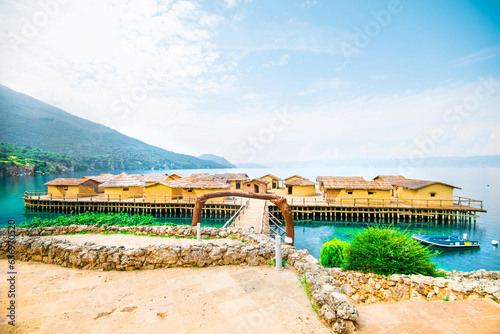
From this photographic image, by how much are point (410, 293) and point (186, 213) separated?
92.1 feet

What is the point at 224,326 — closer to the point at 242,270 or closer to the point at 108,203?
the point at 242,270

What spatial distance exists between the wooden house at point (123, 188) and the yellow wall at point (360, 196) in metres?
29.2

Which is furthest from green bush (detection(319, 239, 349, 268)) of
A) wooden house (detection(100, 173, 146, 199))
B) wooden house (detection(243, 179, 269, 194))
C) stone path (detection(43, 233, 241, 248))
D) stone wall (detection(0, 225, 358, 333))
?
wooden house (detection(100, 173, 146, 199))

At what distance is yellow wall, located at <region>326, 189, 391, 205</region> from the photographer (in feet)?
98.5

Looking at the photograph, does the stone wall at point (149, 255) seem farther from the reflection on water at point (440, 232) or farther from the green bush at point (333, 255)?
the reflection on water at point (440, 232)

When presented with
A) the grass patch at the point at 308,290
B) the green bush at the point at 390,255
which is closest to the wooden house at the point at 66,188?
the grass patch at the point at 308,290

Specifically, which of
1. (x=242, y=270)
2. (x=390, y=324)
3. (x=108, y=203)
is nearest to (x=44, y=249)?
(x=242, y=270)

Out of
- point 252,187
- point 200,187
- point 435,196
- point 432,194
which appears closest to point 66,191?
point 200,187

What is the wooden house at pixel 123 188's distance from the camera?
3400 centimetres

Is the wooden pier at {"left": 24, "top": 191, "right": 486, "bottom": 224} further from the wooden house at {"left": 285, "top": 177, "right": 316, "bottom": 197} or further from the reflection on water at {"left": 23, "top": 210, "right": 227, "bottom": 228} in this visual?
the wooden house at {"left": 285, "top": 177, "right": 316, "bottom": 197}

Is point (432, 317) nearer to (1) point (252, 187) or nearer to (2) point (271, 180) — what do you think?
(1) point (252, 187)

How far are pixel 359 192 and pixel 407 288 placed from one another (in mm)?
26053

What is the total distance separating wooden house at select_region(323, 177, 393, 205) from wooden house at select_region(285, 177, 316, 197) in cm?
567

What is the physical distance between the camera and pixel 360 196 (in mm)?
30891
